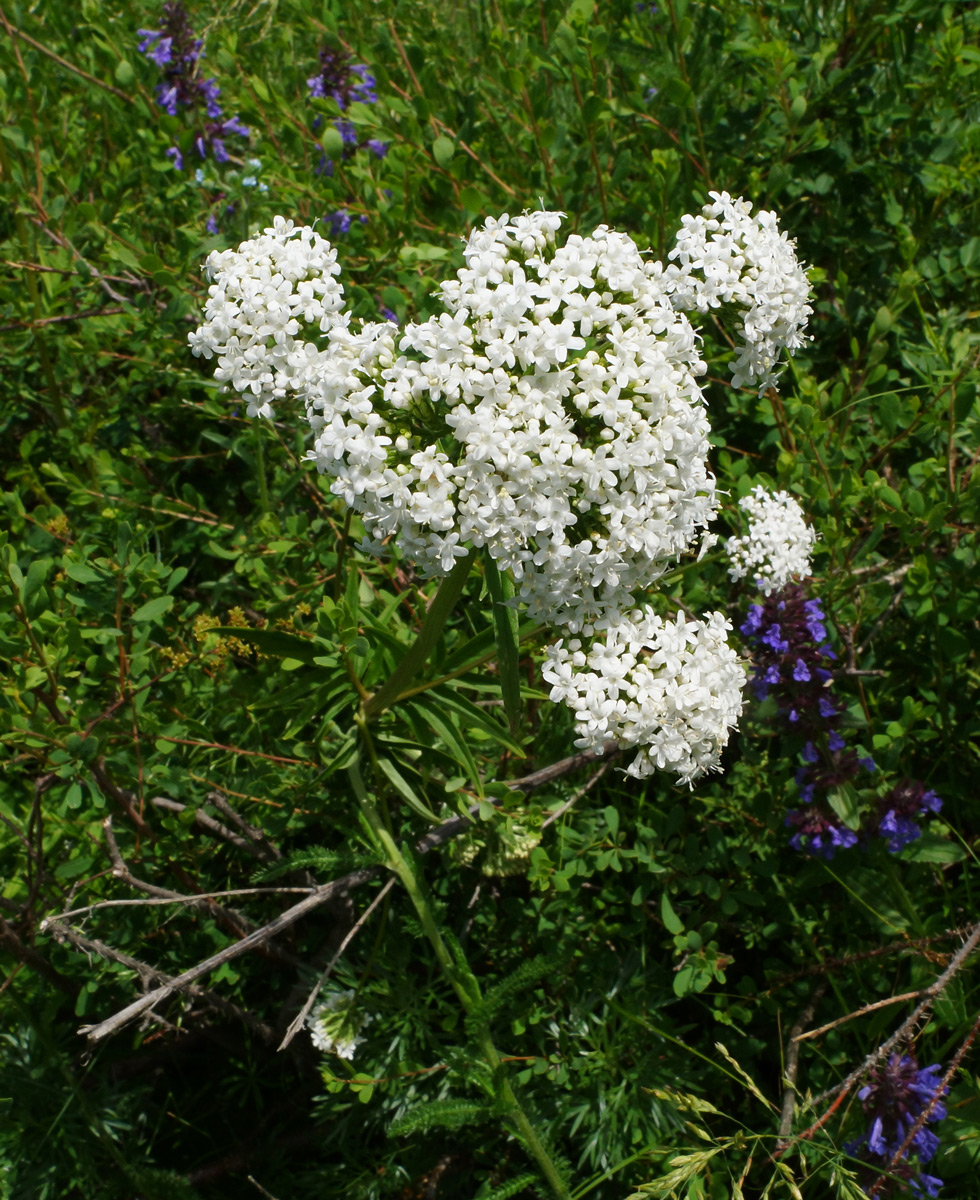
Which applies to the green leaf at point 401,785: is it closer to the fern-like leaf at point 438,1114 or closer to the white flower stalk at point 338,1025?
the white flower stalk at point 338,1025

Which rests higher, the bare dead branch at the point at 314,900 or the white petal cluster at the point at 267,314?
the white petal cluster at the point at 267,314

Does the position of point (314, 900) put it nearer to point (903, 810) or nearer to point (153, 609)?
point (153, 609)

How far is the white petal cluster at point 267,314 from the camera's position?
2.15 metres

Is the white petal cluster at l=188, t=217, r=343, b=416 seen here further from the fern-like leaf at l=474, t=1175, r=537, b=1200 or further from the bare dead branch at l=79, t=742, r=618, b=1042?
the fern-like leaf at l=474, t=1175, r=537, b=1200

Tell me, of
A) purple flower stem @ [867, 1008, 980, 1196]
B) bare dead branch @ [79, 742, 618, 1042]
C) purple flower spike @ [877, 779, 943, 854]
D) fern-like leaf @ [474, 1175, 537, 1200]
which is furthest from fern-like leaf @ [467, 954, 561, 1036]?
purple flower spike @ [877, 779, 943, 854]

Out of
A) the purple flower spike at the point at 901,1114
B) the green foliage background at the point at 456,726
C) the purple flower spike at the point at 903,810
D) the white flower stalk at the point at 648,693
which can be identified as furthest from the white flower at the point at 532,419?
the purple flower spike at the point at 901,1114

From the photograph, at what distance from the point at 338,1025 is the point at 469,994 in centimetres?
49

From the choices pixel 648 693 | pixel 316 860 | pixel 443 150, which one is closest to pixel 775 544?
pixel 648 693

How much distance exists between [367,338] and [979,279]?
317cm

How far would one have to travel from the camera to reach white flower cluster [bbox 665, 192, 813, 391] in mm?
2281

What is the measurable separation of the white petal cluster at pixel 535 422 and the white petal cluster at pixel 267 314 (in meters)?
0.15

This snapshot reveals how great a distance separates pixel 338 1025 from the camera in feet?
9.10

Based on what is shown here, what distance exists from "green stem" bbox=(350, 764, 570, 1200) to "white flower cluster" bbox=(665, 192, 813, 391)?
1.54 meters

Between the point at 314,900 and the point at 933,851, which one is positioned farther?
the point at 933,851
